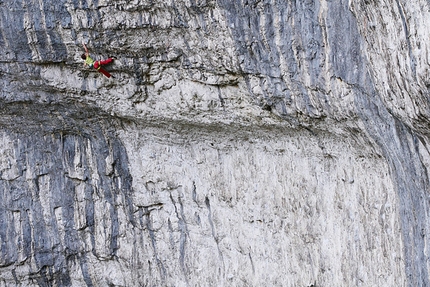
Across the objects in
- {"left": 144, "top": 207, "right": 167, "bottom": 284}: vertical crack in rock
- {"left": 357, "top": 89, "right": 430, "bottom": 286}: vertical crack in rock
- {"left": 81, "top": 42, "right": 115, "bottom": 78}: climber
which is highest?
{"left": 81, "top": 42, "right": 115, "bottom": 78}: climber

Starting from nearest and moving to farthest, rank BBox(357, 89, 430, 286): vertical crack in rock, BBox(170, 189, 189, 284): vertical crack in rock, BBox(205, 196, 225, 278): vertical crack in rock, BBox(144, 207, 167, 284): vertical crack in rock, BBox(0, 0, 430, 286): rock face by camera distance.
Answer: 1. BBox(357, 89, 430, 286): vertical crack in rock
2. BBox(0, 0, 430, 286): rock face
3. BBox(205, 196, 225, 278): vertical crack in rock
4. BBox(170, 189, 189, 284): vertical crack in rock
5. BBox(144, 207, 167, 284): vertical crack in rock

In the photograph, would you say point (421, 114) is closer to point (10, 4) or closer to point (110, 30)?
point (110, 30)

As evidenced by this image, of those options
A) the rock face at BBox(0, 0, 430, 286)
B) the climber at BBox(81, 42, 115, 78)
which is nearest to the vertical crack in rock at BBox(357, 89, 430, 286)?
the rock face at BBox(0, 0, 430, 286)

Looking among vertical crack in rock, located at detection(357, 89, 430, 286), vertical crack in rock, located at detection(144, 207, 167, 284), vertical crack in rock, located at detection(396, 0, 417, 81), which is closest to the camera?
vertical crack in rock, located at detection(396, 0, 417, 81)

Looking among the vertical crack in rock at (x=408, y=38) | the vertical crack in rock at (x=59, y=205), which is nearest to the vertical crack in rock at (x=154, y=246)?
the vertical crack in rock at (x=59, y=205)

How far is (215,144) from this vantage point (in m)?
4.68

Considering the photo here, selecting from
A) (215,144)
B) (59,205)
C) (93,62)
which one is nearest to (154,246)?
(59,205)

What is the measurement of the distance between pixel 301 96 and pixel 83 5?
180 cm

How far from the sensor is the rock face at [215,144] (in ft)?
10.1

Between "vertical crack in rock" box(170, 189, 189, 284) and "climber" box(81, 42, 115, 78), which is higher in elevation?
"climber" box(81, 42, 115, 78)

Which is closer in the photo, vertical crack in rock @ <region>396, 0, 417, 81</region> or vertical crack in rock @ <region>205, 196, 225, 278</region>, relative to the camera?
vertical crack in rock @ <region>396, 0, 417, 81</region>

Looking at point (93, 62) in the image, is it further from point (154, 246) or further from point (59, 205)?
point (154, 246)

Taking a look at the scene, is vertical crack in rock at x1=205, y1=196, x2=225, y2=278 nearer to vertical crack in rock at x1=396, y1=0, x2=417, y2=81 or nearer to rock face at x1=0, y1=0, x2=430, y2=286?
rock face at x1=0, y1=0, x2=430, y2=286

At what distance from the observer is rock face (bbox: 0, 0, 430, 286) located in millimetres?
3064
